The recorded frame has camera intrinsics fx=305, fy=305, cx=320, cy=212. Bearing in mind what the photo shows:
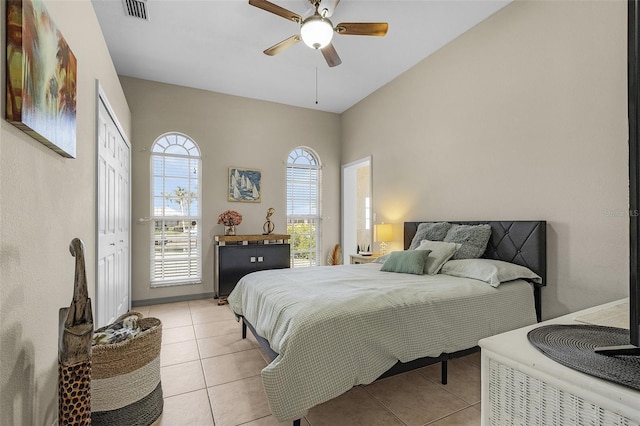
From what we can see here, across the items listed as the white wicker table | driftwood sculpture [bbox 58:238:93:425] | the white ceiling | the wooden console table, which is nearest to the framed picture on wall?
the wooden console table

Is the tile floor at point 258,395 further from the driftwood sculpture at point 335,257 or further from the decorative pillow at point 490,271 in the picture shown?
the driftwood sculpture at point 335,257

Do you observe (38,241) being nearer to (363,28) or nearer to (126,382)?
(126,382)

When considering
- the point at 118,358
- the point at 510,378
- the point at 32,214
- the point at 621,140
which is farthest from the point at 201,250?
the point at 621,140

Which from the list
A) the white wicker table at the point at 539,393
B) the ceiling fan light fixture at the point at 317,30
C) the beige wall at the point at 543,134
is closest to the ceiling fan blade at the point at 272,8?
the ceiling fan light fixture at the point at 317,30

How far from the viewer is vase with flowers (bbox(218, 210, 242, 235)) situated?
4.71m

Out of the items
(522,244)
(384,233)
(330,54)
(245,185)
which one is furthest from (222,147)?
(522,244)

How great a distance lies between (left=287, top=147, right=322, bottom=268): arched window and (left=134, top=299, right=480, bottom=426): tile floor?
2.80 metres

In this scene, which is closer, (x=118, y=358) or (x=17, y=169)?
(x=17, y=169)

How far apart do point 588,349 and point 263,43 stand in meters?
3.84

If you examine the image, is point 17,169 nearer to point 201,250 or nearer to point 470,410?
point 470,410

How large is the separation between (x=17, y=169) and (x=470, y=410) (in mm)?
2675

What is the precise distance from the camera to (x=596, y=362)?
791mm

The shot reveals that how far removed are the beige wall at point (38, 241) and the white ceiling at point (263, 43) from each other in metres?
1.20

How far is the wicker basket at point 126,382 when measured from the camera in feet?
5.34
